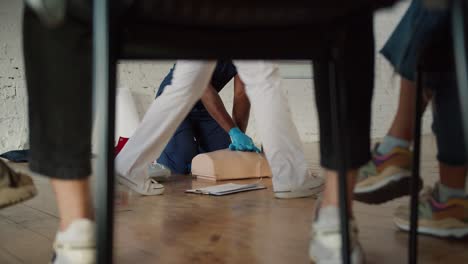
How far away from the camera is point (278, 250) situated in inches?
42.4

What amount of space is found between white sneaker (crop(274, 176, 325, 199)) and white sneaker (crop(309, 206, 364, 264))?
1040 mm

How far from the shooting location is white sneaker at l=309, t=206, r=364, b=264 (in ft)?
2.41

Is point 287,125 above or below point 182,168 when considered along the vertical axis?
above

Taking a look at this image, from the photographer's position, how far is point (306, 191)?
73.0 inches

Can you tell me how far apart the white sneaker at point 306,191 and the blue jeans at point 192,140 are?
979 mm

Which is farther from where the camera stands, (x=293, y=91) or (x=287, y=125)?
(x=293, y=91)

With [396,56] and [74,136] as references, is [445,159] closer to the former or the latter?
[396,56]

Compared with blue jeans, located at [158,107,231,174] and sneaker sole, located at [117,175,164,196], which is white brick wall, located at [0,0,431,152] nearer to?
blue jeans, located at [158,107,231,174]

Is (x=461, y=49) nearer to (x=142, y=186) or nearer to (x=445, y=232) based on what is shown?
(x=445, y=232)

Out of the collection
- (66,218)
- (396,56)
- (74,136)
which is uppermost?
(396,56)

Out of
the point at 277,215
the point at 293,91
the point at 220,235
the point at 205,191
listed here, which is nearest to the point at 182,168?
the point at 205,191

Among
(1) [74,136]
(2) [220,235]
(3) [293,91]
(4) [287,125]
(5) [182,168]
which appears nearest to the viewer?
(1) [74,136]

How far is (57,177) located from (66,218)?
0.10 metres

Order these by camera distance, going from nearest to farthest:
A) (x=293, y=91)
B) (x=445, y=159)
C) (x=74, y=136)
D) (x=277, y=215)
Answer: (x=74, y=136) → (x=445, y=159) → (x=277, y=215) → (x=293, y=91)
